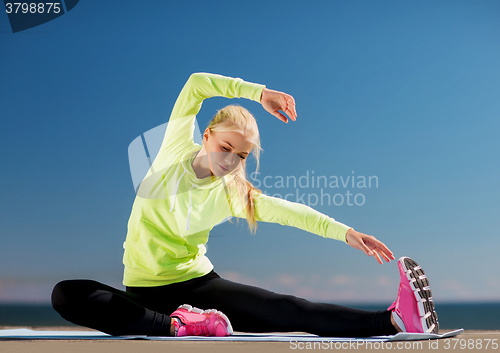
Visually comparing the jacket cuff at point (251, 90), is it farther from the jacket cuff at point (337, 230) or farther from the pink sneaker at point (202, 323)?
the pink sneaker at point (202, 323)

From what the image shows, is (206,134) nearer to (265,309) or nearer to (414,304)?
(265,309)

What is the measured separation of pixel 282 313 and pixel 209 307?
0.27 metres

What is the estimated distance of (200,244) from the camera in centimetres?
145

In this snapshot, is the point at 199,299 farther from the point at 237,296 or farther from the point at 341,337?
the point at 341,337

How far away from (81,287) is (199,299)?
402mm

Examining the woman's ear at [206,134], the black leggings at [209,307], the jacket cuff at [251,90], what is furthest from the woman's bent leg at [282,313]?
the jacket cuff at [251,90]

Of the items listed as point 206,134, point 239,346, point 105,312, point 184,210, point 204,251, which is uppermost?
point 206,134

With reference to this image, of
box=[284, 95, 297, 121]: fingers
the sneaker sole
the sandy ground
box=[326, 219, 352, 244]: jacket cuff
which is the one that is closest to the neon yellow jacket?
box=[326, 219, 352, 244]: jacket cuff

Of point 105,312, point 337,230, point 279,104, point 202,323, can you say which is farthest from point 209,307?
point 279,104

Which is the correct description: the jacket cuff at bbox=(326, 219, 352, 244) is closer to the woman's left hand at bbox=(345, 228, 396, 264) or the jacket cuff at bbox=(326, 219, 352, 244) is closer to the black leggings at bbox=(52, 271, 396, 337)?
the woman's left hand at bbox=(345, 228, 396, 264)

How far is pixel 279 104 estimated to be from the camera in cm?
122

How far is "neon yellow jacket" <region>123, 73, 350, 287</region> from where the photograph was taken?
1330 millimetres

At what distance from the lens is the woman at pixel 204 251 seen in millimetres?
1157

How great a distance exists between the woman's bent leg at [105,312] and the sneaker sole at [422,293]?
2.56ft
